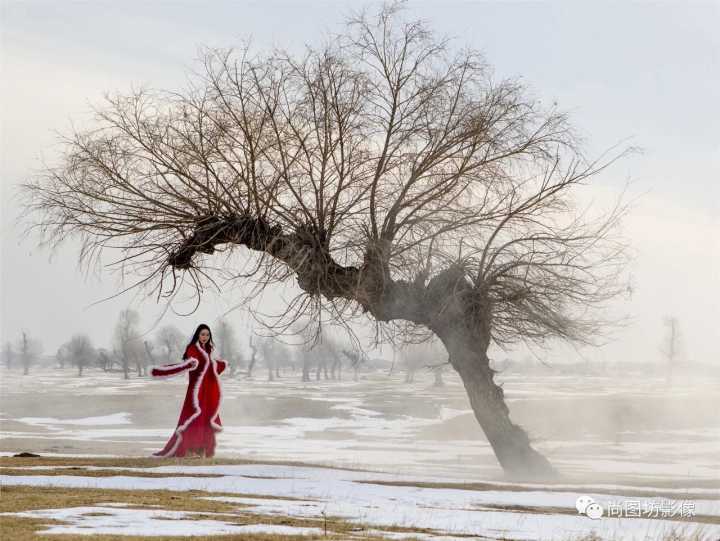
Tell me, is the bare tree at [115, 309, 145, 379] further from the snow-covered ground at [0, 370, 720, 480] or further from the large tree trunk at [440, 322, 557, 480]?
the large tree trunk at [440, 322, 557, 480]

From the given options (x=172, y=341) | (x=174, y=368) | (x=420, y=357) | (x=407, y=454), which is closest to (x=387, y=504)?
(x=174, y=368)

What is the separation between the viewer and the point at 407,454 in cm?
3078

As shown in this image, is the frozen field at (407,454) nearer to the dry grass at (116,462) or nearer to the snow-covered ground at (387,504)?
the snow-covered ground at (387,504)

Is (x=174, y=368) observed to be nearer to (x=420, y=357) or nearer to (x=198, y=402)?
(x=198, y=402)

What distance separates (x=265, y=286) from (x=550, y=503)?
7.44 m

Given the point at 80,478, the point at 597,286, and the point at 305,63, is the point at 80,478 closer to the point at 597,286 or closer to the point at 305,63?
the point at 305,63

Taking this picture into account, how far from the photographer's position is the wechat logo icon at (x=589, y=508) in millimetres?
12847

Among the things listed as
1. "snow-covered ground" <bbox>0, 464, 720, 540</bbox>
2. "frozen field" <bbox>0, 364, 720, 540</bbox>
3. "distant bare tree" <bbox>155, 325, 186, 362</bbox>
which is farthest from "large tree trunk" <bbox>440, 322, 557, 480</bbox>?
"distant bare tree" <bbox>155, 325, 186, 362</bbox>

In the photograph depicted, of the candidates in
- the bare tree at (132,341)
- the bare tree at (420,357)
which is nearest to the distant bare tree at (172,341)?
the bare tree at (132,341)

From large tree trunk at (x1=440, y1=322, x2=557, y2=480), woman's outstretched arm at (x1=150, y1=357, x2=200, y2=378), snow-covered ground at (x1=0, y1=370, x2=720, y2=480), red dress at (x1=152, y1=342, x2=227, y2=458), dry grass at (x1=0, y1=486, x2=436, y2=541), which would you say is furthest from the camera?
snow-covered ground at (x1=0, y1=370, x2=720, y2=480)

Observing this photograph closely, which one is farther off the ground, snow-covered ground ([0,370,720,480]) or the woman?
the woman

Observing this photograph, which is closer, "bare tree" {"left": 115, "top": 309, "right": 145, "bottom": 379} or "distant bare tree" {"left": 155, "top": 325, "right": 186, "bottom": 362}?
"bare tree" {"left": 115, "top": 309, "right": 145, "bottom": 379}

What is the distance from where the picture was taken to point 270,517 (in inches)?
436

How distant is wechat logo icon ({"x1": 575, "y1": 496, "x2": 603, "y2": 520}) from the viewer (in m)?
12.8
